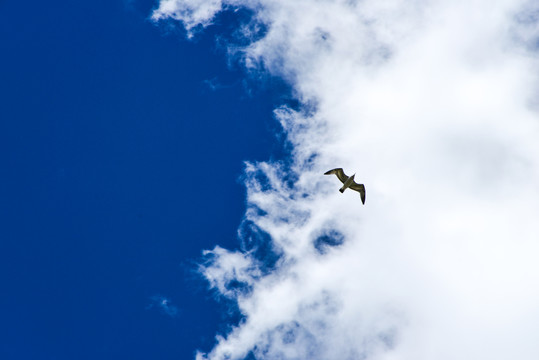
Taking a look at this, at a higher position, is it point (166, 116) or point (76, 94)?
point (76, 94)

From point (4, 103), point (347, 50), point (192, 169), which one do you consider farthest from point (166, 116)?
point (347, 50)

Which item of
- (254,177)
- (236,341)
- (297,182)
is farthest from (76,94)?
(236,341)

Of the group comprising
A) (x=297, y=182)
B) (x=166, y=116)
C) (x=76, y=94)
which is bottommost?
(x=297, y=182)

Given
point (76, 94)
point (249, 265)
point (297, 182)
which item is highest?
point (76, 94)

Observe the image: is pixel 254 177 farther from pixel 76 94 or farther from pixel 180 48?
pixel 76 94

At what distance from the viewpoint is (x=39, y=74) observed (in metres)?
162

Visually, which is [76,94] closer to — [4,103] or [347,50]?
[4,103]

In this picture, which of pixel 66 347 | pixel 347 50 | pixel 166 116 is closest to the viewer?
pixel 66 347

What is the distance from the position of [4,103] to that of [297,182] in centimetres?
7478

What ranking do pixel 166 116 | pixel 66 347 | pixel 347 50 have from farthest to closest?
pixel 347 50, pixel 166 116, pixel 66 347

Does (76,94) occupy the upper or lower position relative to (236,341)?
upper

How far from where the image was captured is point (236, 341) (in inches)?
6078

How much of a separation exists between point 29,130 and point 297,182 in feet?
220

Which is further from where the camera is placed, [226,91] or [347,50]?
[347,50]
